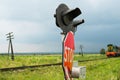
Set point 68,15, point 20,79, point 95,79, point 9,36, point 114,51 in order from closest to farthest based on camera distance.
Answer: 1. point 68,15
2. point 95,79
3. point 20,79
4. point 9,36
5. point 114,51

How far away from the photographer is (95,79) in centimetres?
1533

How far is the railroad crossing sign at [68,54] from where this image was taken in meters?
5.27

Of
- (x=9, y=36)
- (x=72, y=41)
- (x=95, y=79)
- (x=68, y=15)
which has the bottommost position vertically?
(x=95, y=79)

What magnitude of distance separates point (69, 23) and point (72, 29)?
24cm

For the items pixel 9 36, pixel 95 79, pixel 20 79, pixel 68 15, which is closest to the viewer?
pixel 68 15

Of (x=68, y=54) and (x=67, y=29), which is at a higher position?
(x=67, y=29)

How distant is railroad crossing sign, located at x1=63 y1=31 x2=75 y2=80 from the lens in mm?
5273

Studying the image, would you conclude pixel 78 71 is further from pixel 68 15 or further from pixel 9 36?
pixel 9 36

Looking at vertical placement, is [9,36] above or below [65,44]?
above

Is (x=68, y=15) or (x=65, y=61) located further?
(x=68, y=15)

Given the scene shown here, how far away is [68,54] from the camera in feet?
18.0

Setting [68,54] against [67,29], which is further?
[67,29]

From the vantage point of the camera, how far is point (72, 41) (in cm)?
586

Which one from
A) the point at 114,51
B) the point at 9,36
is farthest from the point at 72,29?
the point at 114,51
